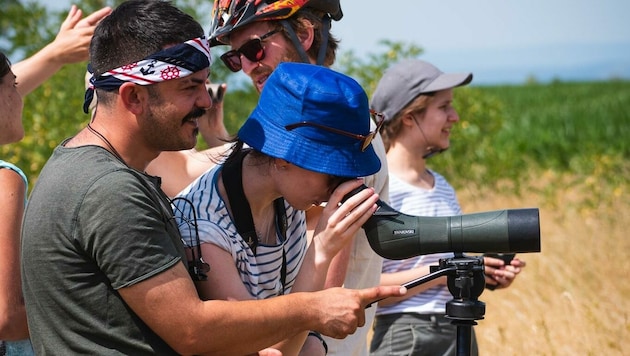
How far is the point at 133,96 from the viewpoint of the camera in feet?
6.78

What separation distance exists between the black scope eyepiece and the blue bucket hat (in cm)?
10

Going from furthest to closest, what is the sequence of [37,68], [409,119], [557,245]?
1. [557,245]
2. [409,119]
3. [37,68]

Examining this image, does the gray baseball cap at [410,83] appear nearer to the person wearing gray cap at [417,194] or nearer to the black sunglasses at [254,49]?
the person wearing gray cap at [417,194]

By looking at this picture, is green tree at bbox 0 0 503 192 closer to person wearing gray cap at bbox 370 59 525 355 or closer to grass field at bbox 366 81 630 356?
grass field at bbox 366 81 630 356

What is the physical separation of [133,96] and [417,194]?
1862mm

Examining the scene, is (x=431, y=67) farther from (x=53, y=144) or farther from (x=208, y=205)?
(x=53, y=144)

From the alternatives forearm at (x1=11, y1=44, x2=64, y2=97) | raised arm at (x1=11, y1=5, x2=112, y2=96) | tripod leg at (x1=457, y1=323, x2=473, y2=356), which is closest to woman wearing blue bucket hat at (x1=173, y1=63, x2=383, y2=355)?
tripod leg at (x1=457, y1=323, x2=473, y2=356)

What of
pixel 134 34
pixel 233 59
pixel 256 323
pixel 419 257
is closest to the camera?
pixel 256 323

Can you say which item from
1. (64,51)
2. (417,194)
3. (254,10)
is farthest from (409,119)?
(64,51)

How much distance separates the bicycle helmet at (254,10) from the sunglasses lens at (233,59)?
6 centimetres

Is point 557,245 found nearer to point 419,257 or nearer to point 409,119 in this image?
point 409,119

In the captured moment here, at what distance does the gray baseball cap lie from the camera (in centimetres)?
388

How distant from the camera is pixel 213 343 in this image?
195cm

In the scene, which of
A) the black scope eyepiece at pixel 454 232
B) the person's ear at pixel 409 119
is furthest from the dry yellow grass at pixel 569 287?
the black scope eyepiece at pixel 454 232
